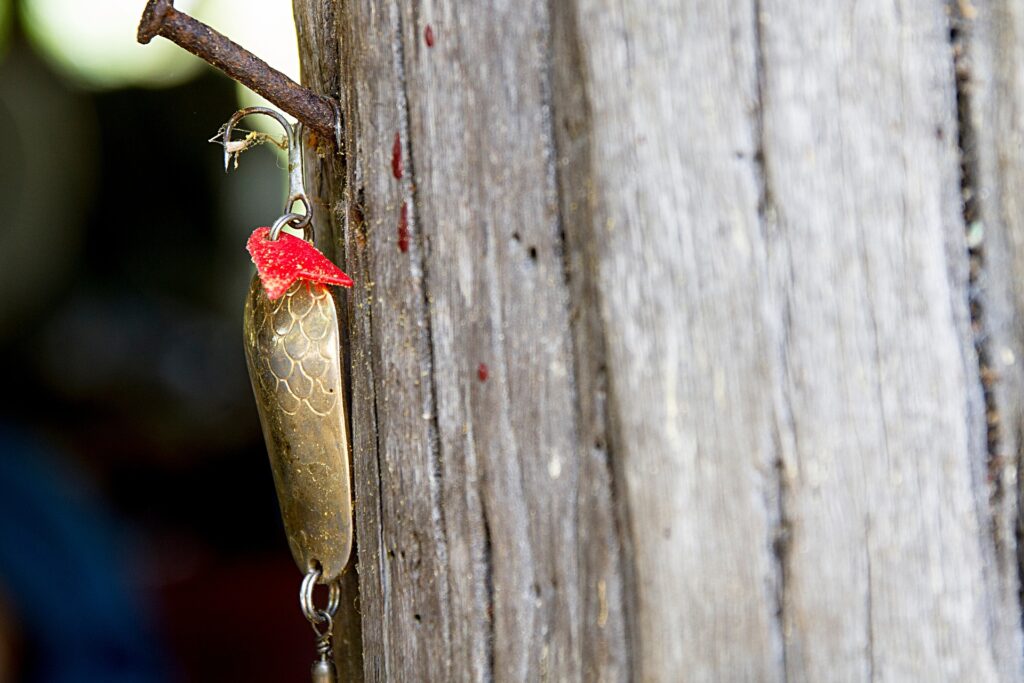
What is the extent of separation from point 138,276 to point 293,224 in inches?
139

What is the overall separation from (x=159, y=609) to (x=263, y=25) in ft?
6.63

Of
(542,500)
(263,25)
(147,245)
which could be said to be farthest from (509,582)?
(147,245)

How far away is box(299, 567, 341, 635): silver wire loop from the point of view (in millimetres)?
680

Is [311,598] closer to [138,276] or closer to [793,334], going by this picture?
[793,334]

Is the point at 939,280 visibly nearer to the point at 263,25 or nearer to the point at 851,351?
the point at 851,351

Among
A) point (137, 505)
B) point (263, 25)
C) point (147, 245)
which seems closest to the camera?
point (137, 505)

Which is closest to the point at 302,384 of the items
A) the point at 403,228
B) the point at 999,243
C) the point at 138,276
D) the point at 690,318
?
the point at 403,228

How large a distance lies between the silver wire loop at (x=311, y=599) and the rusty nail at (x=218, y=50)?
31 cm

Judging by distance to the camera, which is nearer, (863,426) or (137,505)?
(863,426)

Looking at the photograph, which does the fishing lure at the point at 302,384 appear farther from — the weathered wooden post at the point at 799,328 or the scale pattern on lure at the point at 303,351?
the weathered wooden post at the point at 799,328

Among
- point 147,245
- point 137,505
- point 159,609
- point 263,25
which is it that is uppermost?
point 263,25

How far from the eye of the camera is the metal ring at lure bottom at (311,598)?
68 centimetres

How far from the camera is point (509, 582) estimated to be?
53cm

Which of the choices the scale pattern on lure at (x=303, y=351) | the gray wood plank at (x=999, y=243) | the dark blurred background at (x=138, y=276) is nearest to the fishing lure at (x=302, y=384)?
the scale pattern on lure at (x=303, y=351)
